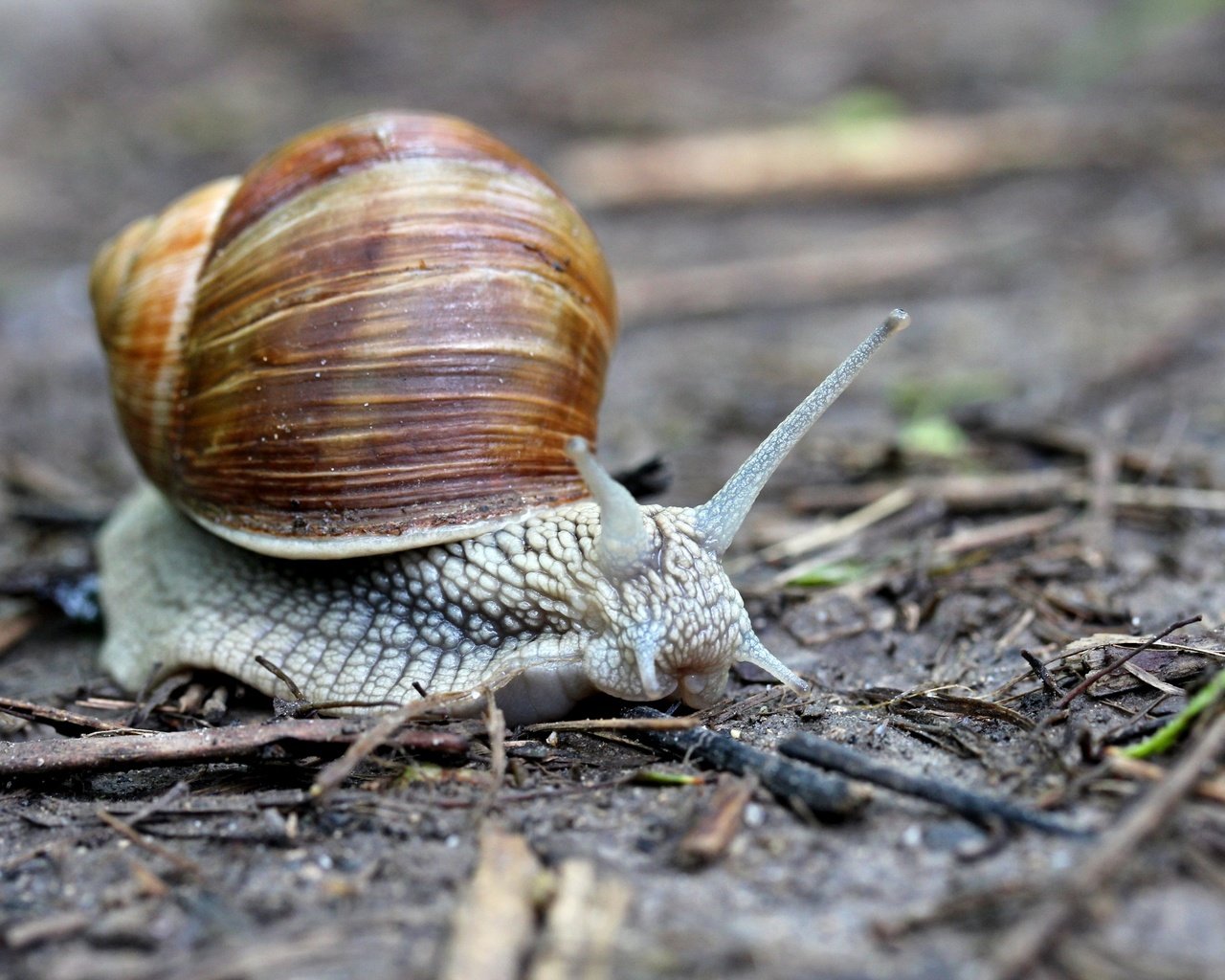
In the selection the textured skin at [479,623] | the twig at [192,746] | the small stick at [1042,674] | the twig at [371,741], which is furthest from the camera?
the textured skin at [479,623]

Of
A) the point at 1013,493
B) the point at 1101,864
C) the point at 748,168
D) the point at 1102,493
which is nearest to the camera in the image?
the point at 1101,864

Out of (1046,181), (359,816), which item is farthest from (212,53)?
(359,816)

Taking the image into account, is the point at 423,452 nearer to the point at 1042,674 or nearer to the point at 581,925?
the point at 581,925

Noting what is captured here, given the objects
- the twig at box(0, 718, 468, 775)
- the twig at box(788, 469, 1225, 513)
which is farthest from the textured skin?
the twig at box(788, 469, 1225, 513)

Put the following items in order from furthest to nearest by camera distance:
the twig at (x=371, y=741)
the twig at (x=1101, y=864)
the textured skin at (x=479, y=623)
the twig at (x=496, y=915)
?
the textured skin at (x=479, y=623), the twig at (x=371, y=741), the twig at (x=496, y=915), the twig at (x=1101, y=864)

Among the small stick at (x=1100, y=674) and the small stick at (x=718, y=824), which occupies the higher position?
the small stick at (x=1100, y=674)

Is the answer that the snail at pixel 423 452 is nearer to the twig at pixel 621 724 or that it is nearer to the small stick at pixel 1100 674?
the twig at pixel 621 724

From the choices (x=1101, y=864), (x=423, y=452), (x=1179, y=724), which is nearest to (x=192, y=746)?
(x=423, y=452)

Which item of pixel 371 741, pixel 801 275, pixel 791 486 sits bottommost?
pixel 371 741

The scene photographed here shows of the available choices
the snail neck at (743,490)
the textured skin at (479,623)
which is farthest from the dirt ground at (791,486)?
the snail neck at (743,490)
